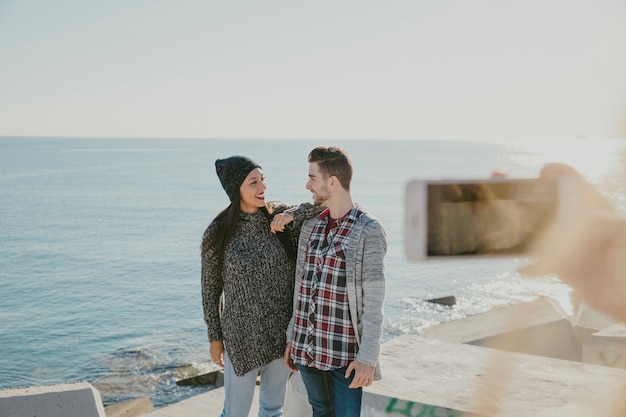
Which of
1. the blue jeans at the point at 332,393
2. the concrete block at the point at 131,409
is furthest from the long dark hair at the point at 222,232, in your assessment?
the concrete block at the point at 131,409

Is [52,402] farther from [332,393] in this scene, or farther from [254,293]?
[332,393]

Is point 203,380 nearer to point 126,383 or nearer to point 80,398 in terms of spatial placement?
point 126,383

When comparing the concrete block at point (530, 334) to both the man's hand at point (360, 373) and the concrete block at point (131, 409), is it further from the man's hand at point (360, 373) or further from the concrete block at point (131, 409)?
the man's hand at point (360, 373)

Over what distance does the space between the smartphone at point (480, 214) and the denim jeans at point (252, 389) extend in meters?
2.56

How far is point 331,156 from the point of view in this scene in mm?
3535

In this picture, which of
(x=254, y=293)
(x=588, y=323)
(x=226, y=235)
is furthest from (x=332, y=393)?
(x=588, y=323)

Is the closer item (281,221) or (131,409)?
(281,221)

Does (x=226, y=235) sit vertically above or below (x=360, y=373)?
above

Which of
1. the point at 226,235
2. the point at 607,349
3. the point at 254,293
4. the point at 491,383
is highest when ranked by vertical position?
the point at 226,235

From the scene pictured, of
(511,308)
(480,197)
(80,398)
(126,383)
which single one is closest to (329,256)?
(480,197)

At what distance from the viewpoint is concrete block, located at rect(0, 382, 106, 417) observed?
206 inches

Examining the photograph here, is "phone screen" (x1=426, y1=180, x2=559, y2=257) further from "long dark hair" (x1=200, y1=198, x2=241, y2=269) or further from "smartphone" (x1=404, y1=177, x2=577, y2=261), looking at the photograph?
"long dark hair" (x1=200, y1=198, x2=241, y2=269)

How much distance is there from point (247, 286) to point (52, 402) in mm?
2671

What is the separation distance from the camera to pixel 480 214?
1537 mm
